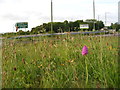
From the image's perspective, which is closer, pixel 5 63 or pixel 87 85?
pixel 87 85

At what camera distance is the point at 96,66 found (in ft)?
8.53

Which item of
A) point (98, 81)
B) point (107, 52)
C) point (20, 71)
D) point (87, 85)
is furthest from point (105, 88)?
point (20, 71)

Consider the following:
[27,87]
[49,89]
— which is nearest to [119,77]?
[49,89]

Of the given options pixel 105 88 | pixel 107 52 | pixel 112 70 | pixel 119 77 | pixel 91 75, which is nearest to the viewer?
pixel 105 88

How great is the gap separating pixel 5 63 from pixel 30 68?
0.72 meters

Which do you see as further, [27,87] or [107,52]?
[107,52]

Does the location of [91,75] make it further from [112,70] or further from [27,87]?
[27,87]

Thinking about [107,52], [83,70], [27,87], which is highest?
[107,52]

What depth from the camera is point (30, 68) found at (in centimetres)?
296

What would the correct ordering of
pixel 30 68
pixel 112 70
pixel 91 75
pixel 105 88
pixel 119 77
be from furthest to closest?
pixel 30 68
pixel 91 75
pixel 112 70
pixel 119 77
pixel 105 88

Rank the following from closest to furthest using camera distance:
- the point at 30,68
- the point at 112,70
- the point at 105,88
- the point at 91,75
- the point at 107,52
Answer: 1. the point at 105,88
2. the point at 112,70
3. the point at 91,75
4. the point at 30,68
5. the point at 107,52

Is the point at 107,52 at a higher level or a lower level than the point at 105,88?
higher

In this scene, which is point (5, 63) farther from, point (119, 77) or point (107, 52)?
point (119, 77)

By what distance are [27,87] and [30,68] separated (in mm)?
636
